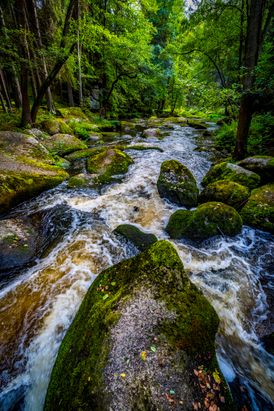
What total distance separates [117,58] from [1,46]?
9.75 meters

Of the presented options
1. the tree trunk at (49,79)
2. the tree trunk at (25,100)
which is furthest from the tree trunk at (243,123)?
the tree trunk at (25,100)

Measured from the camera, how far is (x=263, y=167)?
17.9 feet

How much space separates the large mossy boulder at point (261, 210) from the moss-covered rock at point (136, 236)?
2.21 metres

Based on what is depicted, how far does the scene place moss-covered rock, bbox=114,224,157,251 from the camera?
406 centimetres

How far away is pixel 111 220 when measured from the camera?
486 centimetres

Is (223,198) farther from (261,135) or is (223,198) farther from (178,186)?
(261,135)

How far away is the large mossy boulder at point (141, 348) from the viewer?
1527mm

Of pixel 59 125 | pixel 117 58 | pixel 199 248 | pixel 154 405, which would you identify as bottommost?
pixel 199 248

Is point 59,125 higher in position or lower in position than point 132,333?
higher

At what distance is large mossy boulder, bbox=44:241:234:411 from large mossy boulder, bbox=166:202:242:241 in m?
1.91

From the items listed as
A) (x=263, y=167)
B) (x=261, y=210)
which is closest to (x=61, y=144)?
(x=263, y=167)

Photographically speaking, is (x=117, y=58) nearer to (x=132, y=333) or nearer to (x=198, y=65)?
(x=198, y=65)

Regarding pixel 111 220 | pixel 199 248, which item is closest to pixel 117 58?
pixel 111 220

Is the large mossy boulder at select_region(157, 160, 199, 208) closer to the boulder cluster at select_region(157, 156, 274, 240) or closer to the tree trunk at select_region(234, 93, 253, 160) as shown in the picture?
the boulder cluster at select_region(157, 156, 274, 240)
